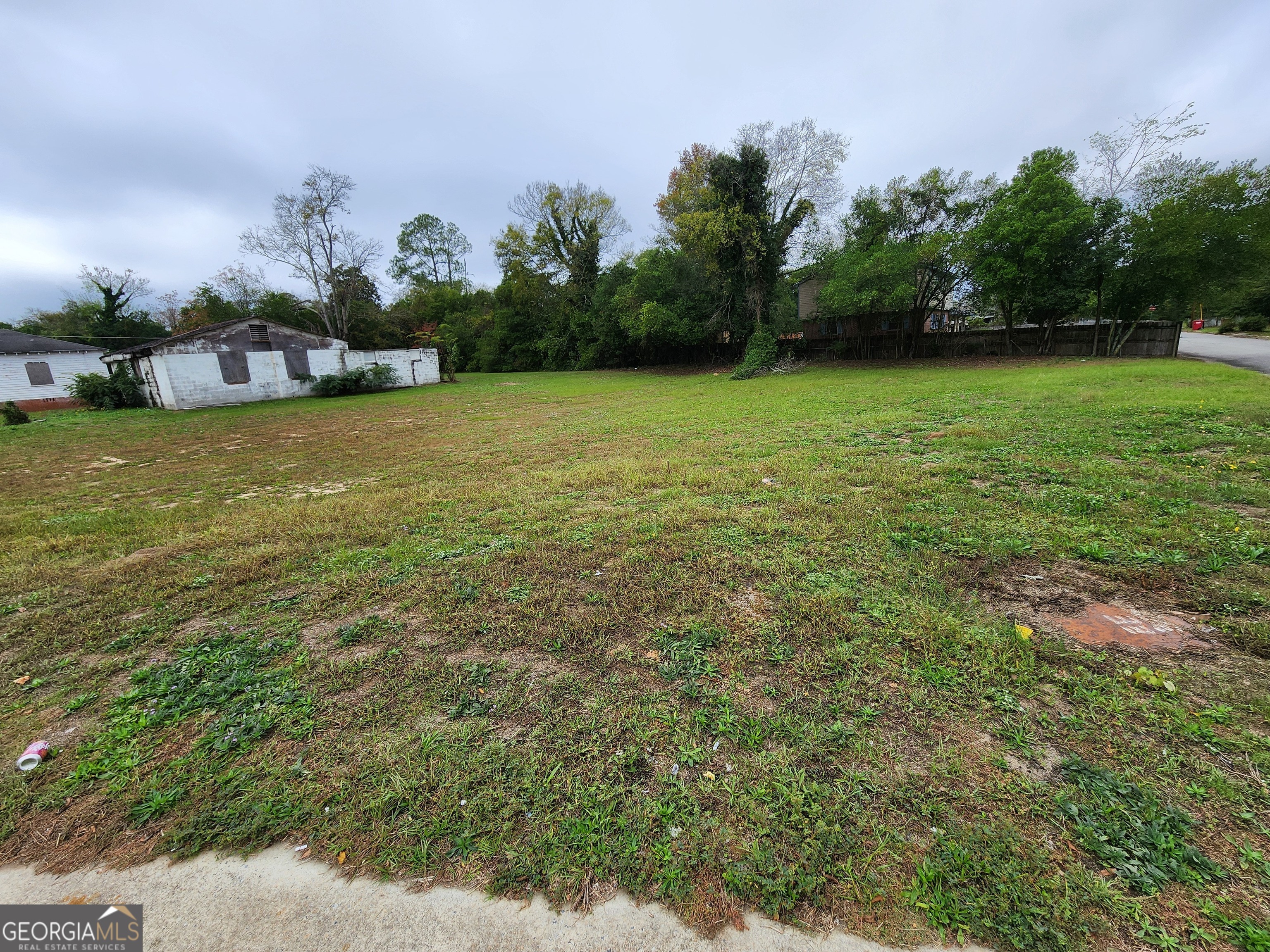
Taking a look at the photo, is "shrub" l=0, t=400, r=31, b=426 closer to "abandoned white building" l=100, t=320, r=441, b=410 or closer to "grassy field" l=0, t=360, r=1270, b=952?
"abandoned white building" l=100, t=320, r=441, b=410

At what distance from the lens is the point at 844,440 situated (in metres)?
6.66

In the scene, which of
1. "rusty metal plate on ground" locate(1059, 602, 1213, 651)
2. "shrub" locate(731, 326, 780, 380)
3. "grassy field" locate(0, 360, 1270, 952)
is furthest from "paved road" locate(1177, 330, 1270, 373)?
"rusty metal plate on ground" locate(1059, 602, 1213, 651)

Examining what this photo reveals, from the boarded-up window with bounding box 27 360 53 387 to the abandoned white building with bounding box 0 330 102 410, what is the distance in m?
0.02

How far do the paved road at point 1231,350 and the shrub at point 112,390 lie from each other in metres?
36.3

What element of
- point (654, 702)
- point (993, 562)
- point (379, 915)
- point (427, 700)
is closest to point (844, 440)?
point (993, 562)

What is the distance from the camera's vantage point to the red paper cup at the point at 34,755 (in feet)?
6.13

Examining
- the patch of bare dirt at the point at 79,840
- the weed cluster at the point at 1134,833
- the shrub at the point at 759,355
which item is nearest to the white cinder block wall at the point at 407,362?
the shrub at the point at 759,355

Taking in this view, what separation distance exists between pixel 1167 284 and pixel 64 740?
79.3 ft

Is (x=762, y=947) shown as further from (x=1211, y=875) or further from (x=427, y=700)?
(x=427, y=700)

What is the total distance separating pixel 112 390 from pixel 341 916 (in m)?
26.7

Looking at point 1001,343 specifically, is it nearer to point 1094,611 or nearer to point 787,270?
point 787,270

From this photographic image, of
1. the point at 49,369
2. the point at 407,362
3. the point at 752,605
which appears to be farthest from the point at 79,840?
the point at 49,369

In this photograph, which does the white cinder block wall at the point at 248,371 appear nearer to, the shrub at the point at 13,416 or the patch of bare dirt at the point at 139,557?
the shrub at the point at 13,416

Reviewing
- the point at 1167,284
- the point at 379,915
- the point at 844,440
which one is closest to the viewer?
the point at 379,915
